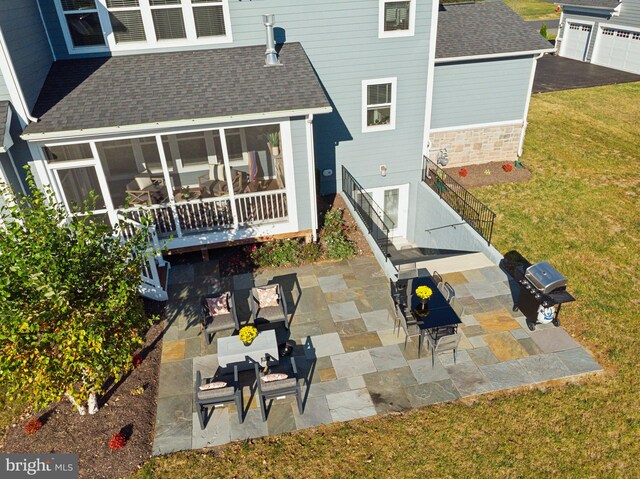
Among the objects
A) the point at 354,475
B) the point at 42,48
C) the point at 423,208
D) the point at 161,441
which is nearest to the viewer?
the point at 354,475

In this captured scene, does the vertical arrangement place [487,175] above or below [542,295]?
below

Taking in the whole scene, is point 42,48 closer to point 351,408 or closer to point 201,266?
point 201,266

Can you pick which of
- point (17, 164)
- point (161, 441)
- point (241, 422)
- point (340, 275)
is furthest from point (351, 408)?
point (17, 164)

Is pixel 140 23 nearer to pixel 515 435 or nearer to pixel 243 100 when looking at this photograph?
pixel 243 100

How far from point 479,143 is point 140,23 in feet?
43.1

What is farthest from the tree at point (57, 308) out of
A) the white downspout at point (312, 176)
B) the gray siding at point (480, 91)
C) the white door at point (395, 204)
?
the gray siding at point (480, 91)

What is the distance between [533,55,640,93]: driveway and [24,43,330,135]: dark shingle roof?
77.3ft

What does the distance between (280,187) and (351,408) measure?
693cm

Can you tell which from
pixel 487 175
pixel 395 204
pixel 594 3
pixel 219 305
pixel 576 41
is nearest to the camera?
pixel 219 305

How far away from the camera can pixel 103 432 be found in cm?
789

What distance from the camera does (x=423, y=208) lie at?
16.1m

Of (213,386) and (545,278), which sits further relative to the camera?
(545,278)

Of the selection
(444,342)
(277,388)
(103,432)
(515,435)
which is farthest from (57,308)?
(515,435)

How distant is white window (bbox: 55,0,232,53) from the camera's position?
1161 cm
